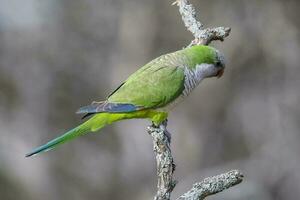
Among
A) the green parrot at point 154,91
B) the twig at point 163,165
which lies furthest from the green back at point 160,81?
the twig at point 163,165

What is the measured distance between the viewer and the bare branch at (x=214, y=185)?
11.9ft

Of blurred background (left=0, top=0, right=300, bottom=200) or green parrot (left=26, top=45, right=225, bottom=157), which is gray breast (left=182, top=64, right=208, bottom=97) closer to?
green parrot (left=26, top=45, right=225, bottom=157)

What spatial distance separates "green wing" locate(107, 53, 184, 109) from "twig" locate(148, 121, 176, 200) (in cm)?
42

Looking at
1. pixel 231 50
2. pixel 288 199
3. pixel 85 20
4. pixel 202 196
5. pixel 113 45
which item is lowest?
pixel 202 196

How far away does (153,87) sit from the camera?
468cm

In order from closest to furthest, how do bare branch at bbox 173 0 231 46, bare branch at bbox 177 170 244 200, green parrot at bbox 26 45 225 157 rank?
bare branch at bbox 177 170 244 200 → green parrot at bbox 26 45 225 157 → bare branch at bbox 173 0 231 46

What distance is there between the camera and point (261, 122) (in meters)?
9.12

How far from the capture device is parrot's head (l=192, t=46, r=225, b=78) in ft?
16.2

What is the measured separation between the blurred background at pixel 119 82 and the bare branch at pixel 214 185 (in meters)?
4.62

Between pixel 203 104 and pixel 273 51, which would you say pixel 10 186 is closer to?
pixel 203 104

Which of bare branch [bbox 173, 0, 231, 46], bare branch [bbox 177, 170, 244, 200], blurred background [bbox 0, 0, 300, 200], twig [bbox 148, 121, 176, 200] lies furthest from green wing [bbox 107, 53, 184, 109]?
blurred background [bbox 0, 0, 300, 200]

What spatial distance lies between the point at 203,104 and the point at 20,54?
8.50ft

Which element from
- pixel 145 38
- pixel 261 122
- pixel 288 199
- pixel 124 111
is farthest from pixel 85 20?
pixel 124 111

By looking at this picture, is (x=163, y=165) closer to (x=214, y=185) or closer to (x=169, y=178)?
(x=169, y=178)
